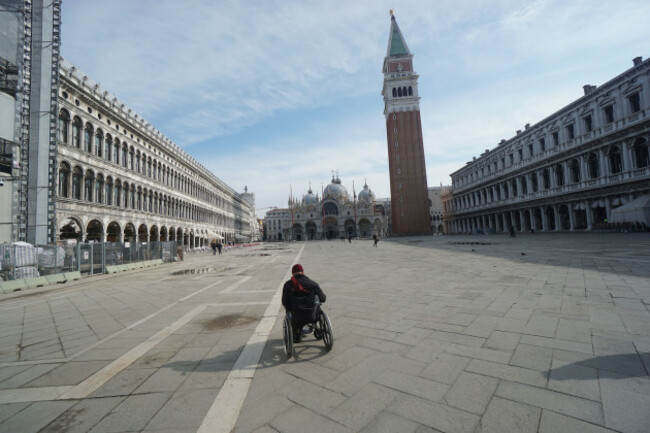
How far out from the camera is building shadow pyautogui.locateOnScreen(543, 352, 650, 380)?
281cm

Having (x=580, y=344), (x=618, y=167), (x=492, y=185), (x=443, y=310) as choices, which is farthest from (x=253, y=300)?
(x=492, y=185)

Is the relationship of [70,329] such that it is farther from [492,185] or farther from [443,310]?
[492,185]

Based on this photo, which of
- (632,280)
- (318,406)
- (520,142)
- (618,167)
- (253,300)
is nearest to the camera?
(318,406)

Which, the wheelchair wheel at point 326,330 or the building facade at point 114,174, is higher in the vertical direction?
the building facade at point 114,174

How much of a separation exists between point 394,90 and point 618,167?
42513mm

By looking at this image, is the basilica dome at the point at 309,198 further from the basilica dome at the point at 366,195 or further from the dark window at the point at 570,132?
the dark window at the point at 570,132

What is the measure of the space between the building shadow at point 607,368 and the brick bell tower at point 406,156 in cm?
5647

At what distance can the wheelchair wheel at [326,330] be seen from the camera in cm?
370

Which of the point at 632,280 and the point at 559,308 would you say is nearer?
the point at 559,308

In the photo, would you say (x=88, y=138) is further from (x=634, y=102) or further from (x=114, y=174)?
(x=634, y=102)

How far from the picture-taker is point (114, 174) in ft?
84.8

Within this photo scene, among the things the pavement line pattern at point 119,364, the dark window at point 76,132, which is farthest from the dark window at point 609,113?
the dark window at point 76,132

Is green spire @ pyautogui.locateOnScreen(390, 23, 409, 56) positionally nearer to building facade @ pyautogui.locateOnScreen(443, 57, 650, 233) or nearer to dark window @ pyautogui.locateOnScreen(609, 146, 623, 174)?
building facade @ pyautogui.locateOnScreen(443, 57, 650, 233)

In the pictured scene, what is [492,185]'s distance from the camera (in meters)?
44.9
